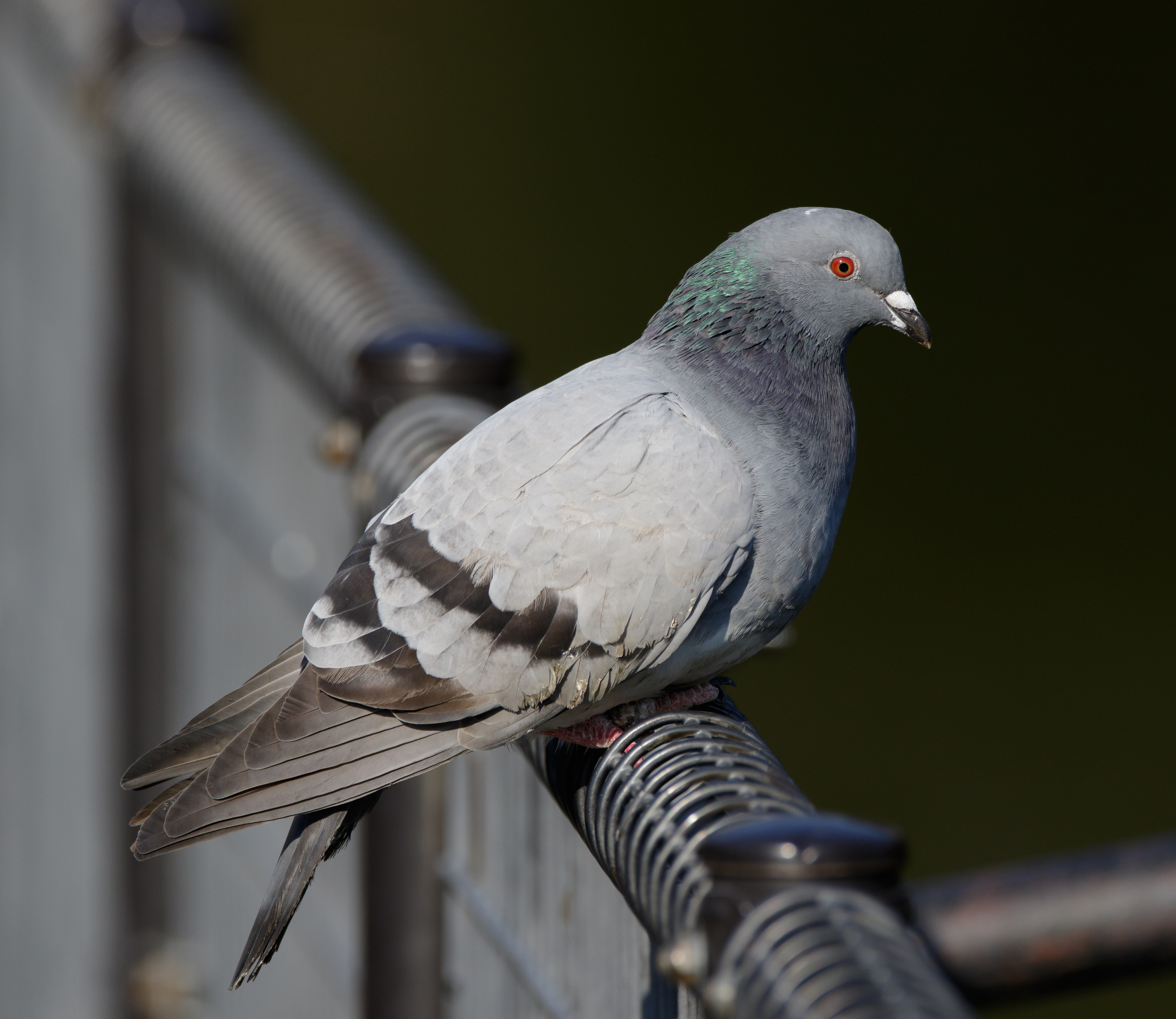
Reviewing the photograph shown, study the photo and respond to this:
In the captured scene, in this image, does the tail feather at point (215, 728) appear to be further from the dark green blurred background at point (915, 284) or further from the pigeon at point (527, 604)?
the dark green blurred background at point (915, 284)

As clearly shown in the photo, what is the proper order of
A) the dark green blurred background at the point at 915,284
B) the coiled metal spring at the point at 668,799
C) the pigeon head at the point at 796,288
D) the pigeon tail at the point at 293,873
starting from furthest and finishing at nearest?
the dark green blurred background at the point at 915,284 → the pigeon head at the point at 796,288 → the pigeon tail at the point at 293,873 → the coiled metal spring at the point at 668,799

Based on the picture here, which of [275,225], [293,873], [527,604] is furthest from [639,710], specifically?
[275,225]

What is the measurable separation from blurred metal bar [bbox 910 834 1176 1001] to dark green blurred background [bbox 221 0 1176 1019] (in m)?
5.79

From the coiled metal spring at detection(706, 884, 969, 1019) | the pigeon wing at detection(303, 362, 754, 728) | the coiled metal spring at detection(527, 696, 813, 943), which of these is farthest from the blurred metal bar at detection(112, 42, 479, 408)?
the coiled metal spring at detection(706, 884, 969, 1019)

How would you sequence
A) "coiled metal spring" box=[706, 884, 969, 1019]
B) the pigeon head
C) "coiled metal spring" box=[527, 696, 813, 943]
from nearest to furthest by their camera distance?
1. "coiled metal spring" box=[706, 884, 969, 1019]
2. "coiled metal spring" box=[527, 696, 813, 943]
3. the pigeon head

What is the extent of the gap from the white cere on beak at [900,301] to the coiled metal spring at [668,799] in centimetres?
97

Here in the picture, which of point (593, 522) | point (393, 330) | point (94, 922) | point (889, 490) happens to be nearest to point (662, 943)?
point (593, 522)

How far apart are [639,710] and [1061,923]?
127 centimetres

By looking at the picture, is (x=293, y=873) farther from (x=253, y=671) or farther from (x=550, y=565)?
(x=253, y=671)

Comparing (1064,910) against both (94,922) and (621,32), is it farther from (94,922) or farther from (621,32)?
(621,32)

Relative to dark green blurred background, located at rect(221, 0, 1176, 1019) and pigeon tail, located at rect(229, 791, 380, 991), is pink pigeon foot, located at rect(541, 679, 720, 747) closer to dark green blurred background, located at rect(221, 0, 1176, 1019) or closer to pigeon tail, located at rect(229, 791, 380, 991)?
pigeon tail, located at rect(229, 791, 380, 991)

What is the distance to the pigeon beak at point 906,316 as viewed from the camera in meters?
2.58

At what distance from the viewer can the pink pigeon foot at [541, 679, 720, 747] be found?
2270 millimetres

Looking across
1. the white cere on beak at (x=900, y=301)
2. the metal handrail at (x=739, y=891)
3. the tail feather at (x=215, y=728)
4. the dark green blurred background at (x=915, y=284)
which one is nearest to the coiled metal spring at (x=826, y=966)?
the metal handrail at (x=739, y=891)
